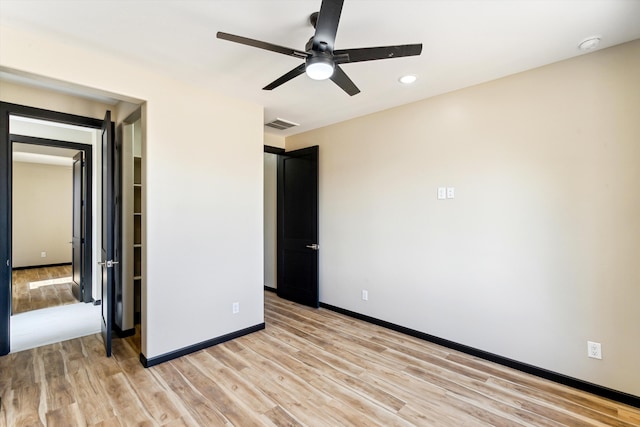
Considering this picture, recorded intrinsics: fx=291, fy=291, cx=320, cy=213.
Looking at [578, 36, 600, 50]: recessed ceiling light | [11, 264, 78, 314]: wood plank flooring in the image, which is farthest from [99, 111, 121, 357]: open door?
[578, 36, 600, 50]: recessed ceiling light

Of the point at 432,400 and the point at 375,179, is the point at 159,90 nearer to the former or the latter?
the point at 375,179

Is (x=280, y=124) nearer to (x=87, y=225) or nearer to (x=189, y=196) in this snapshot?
(x=189, y=196)

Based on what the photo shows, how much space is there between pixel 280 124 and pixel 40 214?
7.22m

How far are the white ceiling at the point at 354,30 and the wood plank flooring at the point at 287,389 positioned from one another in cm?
266

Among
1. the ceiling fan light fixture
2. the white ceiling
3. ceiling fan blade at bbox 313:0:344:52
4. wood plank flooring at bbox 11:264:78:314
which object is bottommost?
wood plank flooring at bbox 11:264:78:314

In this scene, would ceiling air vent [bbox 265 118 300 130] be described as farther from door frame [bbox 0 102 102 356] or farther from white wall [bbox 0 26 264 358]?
door frame [bbox 0 102 102 356]

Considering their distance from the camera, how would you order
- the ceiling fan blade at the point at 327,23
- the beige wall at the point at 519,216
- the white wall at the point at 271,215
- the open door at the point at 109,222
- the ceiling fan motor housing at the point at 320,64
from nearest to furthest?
the ceiling fan blade at the point at 327,23 < the ceiling fan motor housing at the point at 320,64 < the beige wall at the point at 519,216 < the open door at the point at 109,222 < the white wall at the point at 271,215

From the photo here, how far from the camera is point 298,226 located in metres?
4.53

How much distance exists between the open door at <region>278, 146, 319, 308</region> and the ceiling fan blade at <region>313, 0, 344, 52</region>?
2.61m

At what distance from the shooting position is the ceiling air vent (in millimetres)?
4004

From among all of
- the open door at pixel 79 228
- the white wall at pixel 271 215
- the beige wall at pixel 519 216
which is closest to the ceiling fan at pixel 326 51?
the beige wall at pixel 519 216

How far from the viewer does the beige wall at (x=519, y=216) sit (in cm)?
218

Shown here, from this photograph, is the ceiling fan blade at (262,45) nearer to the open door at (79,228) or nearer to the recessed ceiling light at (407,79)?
the recessed ceiling light at (407,79)

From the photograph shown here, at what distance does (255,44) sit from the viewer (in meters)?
1.69
